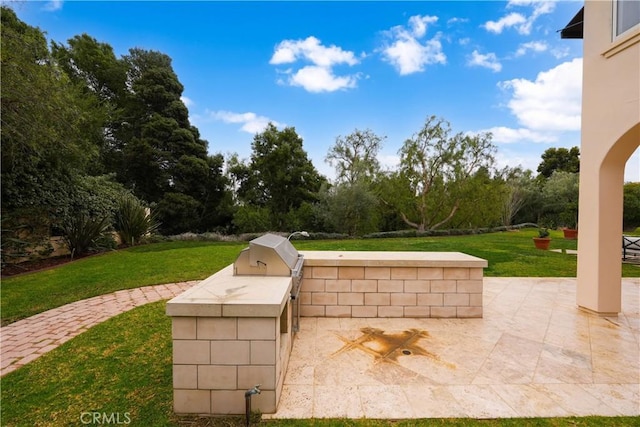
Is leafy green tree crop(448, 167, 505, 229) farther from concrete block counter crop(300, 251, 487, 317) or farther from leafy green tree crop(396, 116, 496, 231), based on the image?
concrete block counter crop(300, 251, 487, 317)

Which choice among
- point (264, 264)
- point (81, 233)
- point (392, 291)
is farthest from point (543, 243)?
point (81, 233)

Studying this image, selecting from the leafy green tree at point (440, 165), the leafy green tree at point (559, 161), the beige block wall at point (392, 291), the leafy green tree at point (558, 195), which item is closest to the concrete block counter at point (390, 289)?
the beige block wall at point (392, 291)

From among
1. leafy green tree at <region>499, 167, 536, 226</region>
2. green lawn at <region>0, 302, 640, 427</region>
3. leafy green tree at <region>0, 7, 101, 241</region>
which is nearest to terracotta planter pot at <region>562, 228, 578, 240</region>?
leafy green tree at <region>499, 167, 536, 226</region>

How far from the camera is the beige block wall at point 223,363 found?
6.25 feet

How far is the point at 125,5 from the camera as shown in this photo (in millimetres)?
8312

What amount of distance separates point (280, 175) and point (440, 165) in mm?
9831

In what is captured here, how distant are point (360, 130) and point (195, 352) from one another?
1916cm

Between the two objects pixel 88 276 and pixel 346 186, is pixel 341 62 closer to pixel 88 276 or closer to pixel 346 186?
pixel 346 186

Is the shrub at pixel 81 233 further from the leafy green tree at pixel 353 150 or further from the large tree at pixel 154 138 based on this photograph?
the leafy green tree at pixel 353 150

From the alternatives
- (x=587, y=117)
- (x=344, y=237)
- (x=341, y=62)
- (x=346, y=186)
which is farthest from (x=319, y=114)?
(x=587, y=117)

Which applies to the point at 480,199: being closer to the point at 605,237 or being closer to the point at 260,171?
the point at 260,171

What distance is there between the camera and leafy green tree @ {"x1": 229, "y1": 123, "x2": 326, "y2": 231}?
17125 millimetres

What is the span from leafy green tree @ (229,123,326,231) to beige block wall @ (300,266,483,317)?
1304 cm

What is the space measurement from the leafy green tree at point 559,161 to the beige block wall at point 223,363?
3811 centimetres
